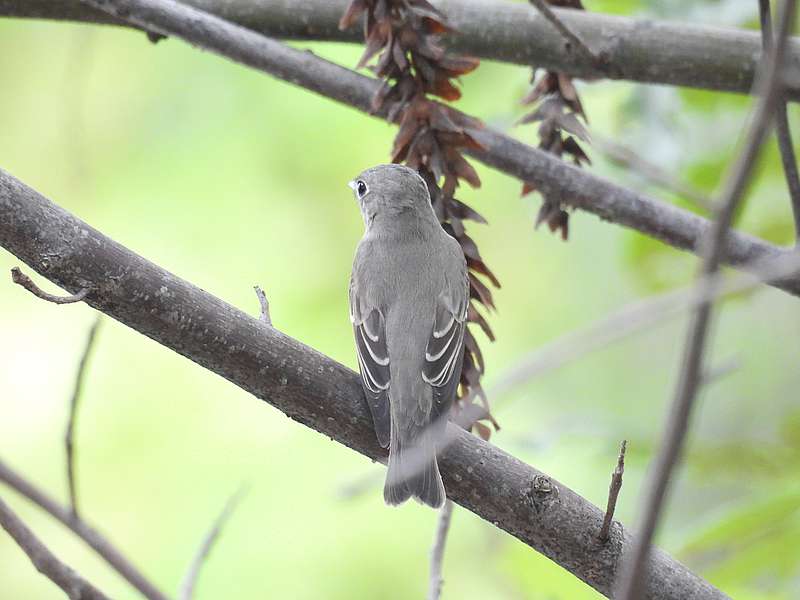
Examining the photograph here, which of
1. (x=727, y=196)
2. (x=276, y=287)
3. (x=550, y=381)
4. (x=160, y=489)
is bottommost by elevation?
(x=727, y=196)

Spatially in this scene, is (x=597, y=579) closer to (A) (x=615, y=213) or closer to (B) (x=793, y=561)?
(B) (x=793, y=561)

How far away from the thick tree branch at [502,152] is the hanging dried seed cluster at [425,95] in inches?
10.0

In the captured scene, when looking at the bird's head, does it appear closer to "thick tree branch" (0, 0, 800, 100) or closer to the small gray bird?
the small gray bird

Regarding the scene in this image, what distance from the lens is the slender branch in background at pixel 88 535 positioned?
1608 mm

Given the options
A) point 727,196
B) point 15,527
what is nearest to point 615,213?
point 15,527

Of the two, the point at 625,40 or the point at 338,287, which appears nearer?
the point at 625,40

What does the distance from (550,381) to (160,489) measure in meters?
2.63

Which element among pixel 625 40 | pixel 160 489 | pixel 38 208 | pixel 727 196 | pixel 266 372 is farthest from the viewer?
pixel 160 489

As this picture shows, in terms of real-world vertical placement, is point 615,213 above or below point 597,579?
above

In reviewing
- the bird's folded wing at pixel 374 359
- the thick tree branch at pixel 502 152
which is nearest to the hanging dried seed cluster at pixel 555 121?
the thick tree branch at pixel 502 152

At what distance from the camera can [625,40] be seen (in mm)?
3275

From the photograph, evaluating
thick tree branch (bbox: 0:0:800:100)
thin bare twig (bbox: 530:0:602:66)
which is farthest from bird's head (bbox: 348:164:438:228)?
thin bare twig (bbox: 530:0:602:66)

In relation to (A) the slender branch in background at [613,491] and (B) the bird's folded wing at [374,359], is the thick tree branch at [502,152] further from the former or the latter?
(A) the slender branch in background at [613,491]

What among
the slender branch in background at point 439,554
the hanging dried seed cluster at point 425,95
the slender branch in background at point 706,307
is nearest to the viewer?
the slender branch in background at point 706,307
